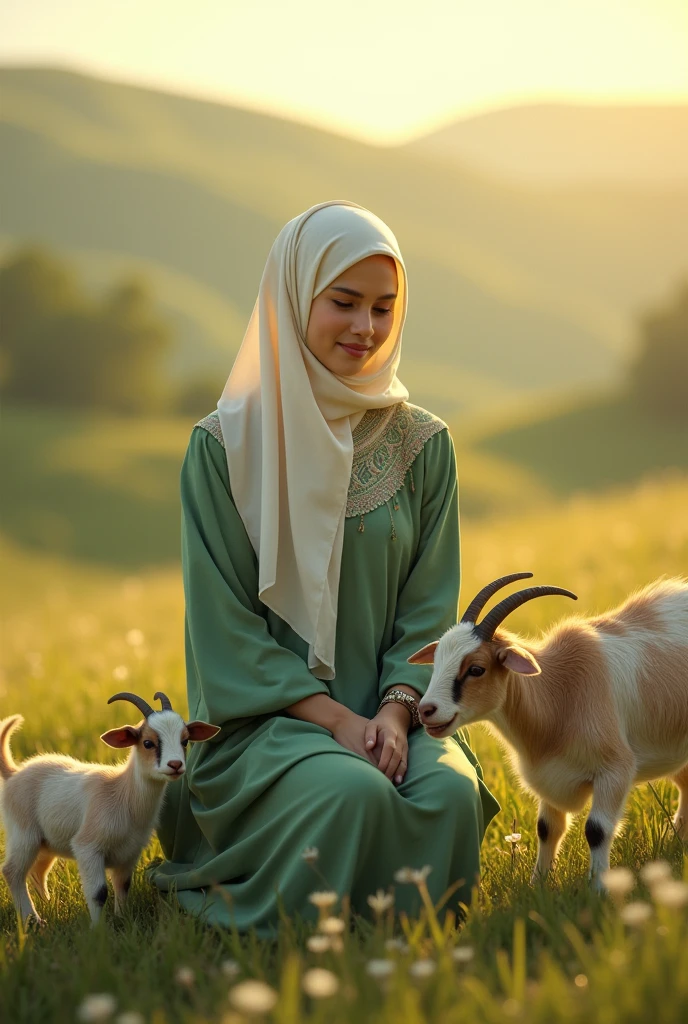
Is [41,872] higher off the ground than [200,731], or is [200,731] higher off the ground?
[200,731]

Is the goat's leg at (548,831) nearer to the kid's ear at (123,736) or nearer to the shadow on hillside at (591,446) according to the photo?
the kid's ear at (123,736)

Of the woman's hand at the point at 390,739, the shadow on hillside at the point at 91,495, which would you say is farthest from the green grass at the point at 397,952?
the shadow on hillside at the point at 91,495

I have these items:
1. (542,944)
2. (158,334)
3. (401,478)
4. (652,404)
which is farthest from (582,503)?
(158,334)

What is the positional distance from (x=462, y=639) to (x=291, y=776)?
85 cm

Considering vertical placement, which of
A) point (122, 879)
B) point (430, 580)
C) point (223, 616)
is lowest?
point (122, 879)

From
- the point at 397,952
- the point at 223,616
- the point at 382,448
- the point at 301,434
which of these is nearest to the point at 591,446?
the point at 382,448

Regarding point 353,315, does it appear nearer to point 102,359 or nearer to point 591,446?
point 591,446

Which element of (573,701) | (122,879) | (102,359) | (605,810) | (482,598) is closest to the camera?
(482,598)

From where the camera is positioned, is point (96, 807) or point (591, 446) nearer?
point (96, 807)

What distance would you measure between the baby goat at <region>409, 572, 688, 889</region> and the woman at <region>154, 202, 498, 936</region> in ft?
1.04

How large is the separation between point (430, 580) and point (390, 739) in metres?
0.87

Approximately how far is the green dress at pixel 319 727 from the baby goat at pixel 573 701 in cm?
31

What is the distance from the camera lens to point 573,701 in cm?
430

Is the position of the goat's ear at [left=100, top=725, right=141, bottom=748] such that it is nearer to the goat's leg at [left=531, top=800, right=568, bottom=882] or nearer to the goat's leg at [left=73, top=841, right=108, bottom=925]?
the goat's leg at [left=73, top=841, right=108, bottom=925]
